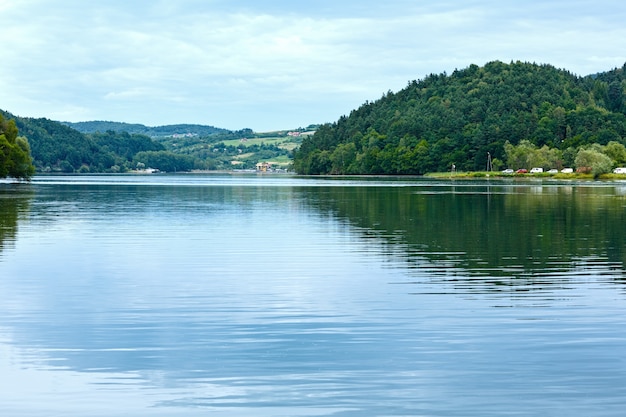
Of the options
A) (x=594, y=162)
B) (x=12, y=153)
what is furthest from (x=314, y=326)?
(x=594, y=162)

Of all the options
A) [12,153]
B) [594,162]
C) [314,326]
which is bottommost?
[314,326]

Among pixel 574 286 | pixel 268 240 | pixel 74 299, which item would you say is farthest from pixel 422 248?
pixel 74 299

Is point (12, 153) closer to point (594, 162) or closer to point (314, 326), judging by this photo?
point (594, 162)

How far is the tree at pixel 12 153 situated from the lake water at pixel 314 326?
280 feet

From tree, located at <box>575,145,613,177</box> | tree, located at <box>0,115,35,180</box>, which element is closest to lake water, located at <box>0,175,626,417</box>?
tree, located at <box>0,115,35,180</box>

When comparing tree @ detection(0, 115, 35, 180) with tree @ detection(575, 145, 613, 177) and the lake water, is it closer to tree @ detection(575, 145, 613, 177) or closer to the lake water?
the lake water

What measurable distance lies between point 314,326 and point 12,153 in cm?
10966

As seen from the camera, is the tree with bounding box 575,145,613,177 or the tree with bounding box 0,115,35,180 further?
the tree with bounding box 575,145,613,177

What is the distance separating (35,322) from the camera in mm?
17438

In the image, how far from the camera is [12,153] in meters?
118

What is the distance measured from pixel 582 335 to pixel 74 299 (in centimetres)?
1136

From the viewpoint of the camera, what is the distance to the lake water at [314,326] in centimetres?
1181

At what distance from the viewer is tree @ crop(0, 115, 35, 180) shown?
116188 mm

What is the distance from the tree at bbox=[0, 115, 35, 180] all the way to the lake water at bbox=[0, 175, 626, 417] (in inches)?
3366
